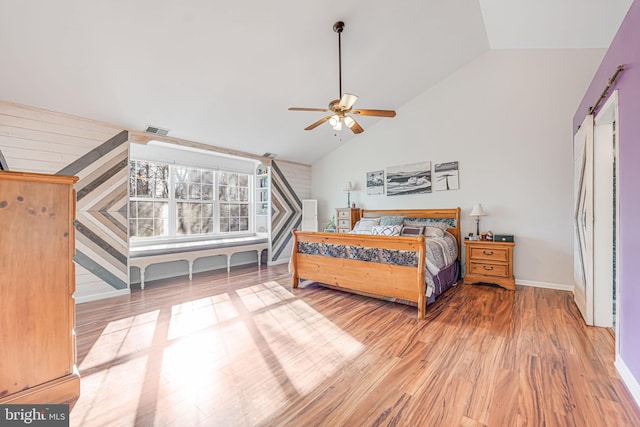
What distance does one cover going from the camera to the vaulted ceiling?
2.51 metres

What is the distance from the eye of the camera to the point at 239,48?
3.09 meters

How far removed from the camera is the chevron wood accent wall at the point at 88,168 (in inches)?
123

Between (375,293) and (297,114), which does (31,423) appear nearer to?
(375,293)

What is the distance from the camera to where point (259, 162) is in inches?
231

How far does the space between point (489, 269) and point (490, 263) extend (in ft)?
0.30

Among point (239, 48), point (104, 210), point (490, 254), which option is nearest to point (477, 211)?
point (490, 254)

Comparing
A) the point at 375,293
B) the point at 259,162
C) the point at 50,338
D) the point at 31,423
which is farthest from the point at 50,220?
the point at 259,162

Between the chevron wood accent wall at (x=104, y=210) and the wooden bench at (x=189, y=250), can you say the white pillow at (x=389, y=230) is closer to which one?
the wooden bench at (x=189, y=250)

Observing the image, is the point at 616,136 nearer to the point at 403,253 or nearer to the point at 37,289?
the point at 403,253

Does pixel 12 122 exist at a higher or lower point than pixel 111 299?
higher

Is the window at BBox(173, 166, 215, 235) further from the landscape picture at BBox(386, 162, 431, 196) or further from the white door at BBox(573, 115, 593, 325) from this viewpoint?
the white door at BBox(573, 115, 593, 325)

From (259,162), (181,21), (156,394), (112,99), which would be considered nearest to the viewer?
(156,394)

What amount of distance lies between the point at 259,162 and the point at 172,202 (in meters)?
1.87

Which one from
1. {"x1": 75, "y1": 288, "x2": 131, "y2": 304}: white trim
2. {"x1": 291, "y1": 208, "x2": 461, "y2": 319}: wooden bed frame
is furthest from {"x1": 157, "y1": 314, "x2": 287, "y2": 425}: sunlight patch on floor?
{"x1": 75, "y1": 288, "x2": 131, "y2": 304}: white trim
